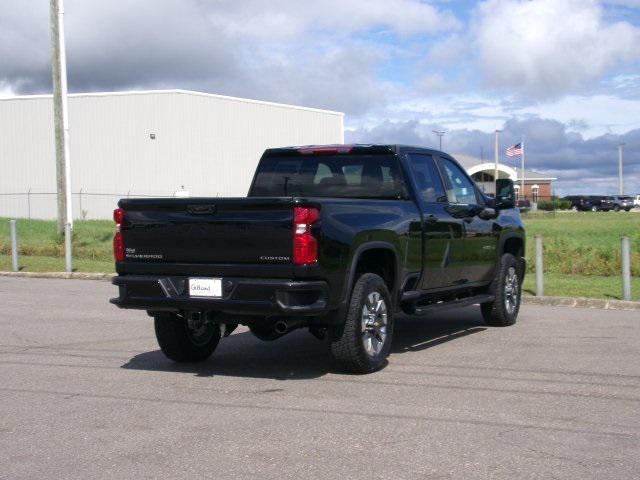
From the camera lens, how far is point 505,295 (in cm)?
1161

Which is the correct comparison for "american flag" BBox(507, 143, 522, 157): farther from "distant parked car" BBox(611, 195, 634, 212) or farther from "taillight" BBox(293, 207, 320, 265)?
"taillight" BBox(293, 207, 320, 265)

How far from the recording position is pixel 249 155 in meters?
52.9

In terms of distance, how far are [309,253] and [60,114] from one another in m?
18.6

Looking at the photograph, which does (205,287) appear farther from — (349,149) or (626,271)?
(626,271)

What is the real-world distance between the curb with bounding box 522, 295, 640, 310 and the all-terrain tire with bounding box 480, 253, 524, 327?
2.24 metres

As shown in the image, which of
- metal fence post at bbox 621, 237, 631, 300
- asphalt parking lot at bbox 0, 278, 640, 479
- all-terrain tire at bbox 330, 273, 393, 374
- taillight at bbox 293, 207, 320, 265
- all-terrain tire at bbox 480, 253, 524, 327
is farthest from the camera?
metal fence post at bbox 621, 237, 631, 300

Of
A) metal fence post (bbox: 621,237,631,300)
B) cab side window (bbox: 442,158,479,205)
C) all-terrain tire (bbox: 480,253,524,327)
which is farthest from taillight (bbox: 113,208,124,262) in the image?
metal fence post (bbox: 621,237,631,300)

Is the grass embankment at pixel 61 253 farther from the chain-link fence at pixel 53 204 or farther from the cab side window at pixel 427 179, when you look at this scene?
the chain-link fence at pixel 53 204

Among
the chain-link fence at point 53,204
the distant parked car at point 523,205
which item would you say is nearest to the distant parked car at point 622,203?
the chain-link fence at point 53,204

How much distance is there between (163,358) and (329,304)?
93.4 inches

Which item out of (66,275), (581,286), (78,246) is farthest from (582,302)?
(78,246)

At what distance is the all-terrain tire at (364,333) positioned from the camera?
8109 mm

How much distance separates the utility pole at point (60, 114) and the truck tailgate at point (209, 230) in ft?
54.9

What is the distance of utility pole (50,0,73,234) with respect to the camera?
80.3 feet
